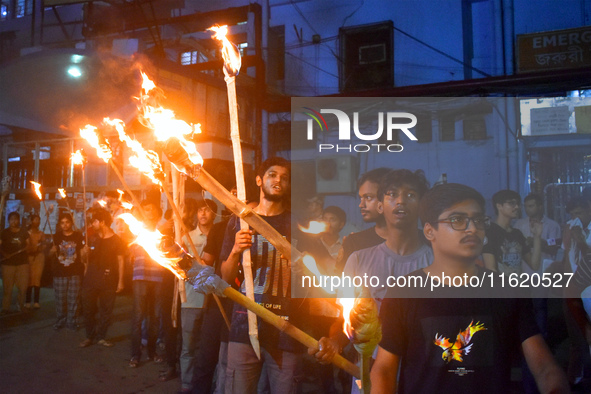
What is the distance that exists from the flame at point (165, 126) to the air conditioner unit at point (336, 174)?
26.6ft

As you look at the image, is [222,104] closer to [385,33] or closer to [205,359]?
[385,33]

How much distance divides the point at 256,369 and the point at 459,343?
4.51 feet

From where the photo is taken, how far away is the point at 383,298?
2.58 metres

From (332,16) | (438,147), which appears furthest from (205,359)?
(332,16)

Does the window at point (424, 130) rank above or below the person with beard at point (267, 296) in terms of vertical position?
above

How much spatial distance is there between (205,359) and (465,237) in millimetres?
2606

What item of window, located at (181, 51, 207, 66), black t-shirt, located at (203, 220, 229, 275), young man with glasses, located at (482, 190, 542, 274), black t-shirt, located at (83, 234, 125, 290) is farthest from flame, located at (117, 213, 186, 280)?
window, located at (181, 51, 207, 66)

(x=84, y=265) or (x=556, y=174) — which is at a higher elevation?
(x=556, y=174)

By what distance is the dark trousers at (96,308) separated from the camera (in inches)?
248

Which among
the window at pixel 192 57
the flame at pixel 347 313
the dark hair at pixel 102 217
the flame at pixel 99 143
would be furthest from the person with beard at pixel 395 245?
the window at pixel 192 57

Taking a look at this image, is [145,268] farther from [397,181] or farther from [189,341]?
[397,181]

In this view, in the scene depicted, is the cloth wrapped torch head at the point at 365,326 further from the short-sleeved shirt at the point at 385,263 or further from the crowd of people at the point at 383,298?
the short-sleeved shirt at the point at 385,263

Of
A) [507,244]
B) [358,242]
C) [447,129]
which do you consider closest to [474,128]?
[447,129]

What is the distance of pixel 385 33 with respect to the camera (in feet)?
39.3
